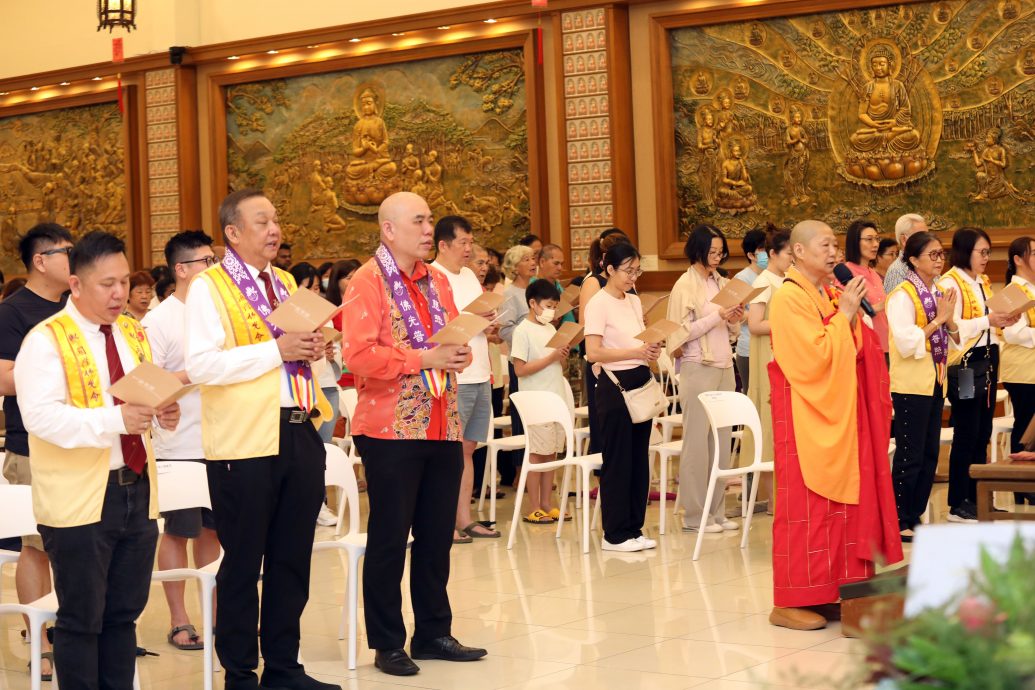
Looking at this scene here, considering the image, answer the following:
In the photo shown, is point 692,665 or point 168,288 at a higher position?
point 168,288

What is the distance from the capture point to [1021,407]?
845 cm

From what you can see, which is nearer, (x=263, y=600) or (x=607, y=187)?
(x=263, y=600)

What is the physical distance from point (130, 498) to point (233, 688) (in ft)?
3.28

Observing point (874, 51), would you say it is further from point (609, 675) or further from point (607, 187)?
point (609, 675)

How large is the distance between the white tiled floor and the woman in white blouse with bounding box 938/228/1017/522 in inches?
51.7

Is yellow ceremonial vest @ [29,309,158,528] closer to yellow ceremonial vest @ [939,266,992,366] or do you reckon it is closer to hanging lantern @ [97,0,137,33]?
yellow ceremonial vest @ [939,266,992,366]

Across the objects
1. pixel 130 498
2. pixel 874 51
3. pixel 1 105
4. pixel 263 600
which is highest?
pixel 1 105

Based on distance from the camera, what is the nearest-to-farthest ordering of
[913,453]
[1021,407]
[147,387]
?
[147,387]
[913,453]
[1021,407]

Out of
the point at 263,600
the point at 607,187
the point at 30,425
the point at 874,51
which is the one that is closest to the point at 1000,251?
the point at 874,51

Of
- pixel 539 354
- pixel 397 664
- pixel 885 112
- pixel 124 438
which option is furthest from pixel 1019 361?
pixel 124 438

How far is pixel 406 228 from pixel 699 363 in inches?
133

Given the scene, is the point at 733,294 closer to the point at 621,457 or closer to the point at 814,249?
the point at 621,457

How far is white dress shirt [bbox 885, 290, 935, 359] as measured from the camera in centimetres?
754

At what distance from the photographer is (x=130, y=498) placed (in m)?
4.27
